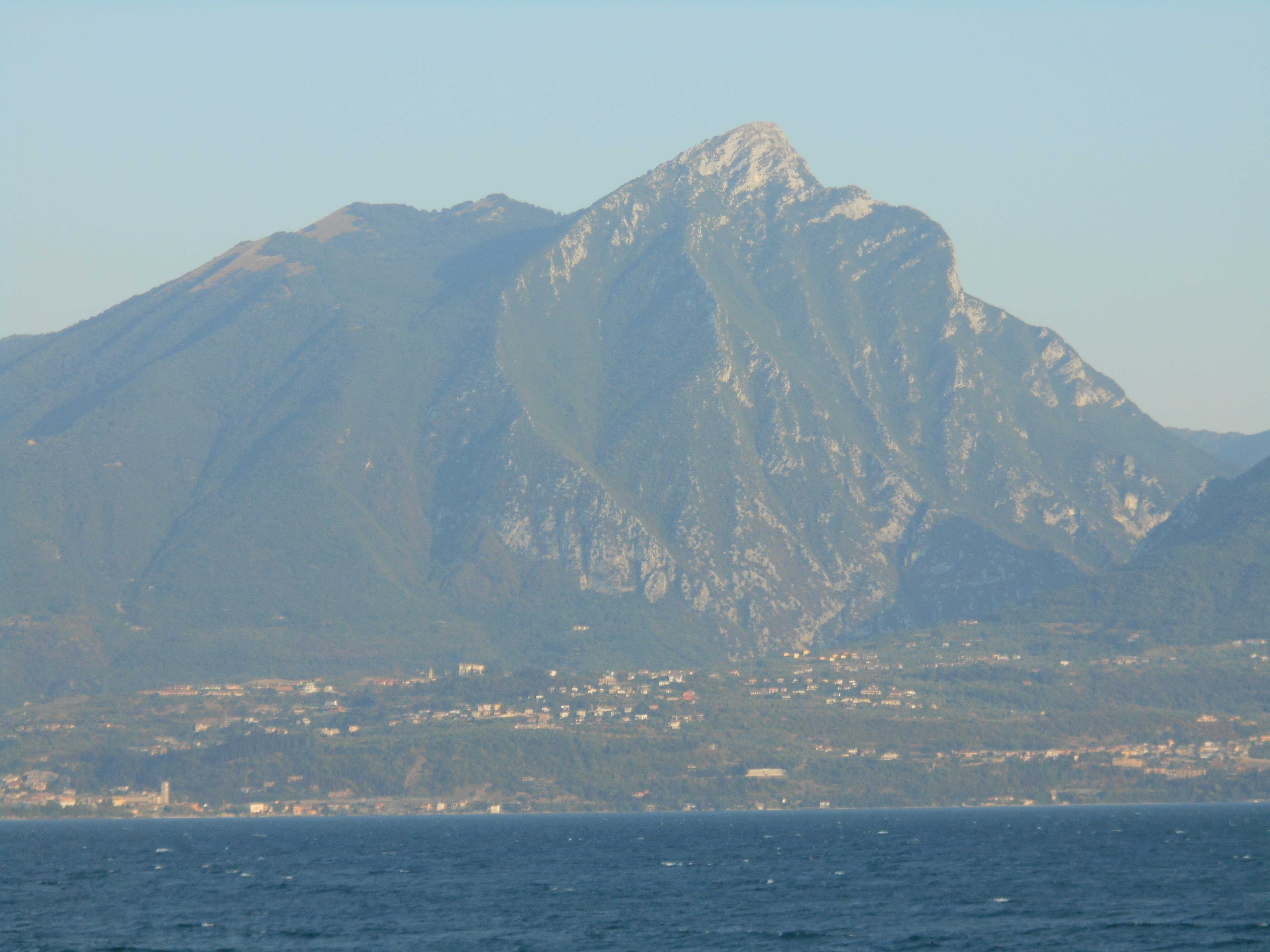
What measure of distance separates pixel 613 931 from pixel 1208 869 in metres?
72.7

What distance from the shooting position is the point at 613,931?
6093 inches

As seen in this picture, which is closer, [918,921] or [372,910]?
[918,921]

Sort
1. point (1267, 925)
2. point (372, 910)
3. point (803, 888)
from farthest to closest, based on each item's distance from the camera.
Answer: point (803, 888) < point (372, 910) < point (1267, 925)

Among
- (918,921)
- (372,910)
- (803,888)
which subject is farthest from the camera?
(803,888)

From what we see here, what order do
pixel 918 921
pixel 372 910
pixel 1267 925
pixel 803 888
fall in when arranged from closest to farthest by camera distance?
pixel 1267 925
pixel 918 921
pixel 372 910
pixel 803 888

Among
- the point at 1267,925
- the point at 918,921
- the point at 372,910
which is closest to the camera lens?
the point at 1267,925

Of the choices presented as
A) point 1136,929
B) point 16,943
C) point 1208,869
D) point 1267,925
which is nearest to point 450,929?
point 16,943

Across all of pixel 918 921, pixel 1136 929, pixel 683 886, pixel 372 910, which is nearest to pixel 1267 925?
pixel 1136 929

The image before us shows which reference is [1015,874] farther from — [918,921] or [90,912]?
[90,912]

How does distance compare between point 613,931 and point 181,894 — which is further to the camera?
point 181,894

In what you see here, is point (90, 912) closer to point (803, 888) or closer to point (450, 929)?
point (450, 929)

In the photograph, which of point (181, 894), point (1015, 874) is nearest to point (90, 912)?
point (181, 894)

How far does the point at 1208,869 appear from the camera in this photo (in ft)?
642

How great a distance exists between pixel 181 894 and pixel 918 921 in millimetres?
76032
